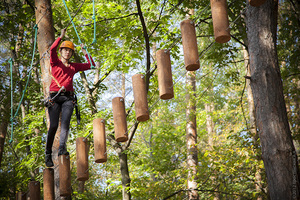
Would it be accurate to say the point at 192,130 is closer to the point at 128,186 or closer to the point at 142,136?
the point at 128,186

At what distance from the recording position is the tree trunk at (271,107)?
3.88 m

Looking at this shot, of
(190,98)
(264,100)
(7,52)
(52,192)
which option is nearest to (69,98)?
(52,192)

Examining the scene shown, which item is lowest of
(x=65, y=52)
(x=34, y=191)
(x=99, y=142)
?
(x=34, y=191)

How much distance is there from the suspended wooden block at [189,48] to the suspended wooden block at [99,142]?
1.28 metres

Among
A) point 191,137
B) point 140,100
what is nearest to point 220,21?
point 140,100

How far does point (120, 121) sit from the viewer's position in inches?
135

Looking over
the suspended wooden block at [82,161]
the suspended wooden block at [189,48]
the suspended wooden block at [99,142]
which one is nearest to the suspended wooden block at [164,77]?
the suspended wooden block at [189,48]

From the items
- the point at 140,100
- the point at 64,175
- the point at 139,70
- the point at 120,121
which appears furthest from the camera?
the point at 139,70

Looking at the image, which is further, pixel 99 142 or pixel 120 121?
pixel 99 142

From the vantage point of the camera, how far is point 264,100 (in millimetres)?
4246

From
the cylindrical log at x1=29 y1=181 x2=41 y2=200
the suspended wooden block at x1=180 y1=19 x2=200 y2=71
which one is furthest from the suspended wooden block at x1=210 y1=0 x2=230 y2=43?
the cylindrical log at x1=29 y1=181 x2=41 y2=200

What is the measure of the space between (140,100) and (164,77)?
34 cm

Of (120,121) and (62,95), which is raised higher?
(62,95)

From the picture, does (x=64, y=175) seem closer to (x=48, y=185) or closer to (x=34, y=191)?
(x=48, y=185)
